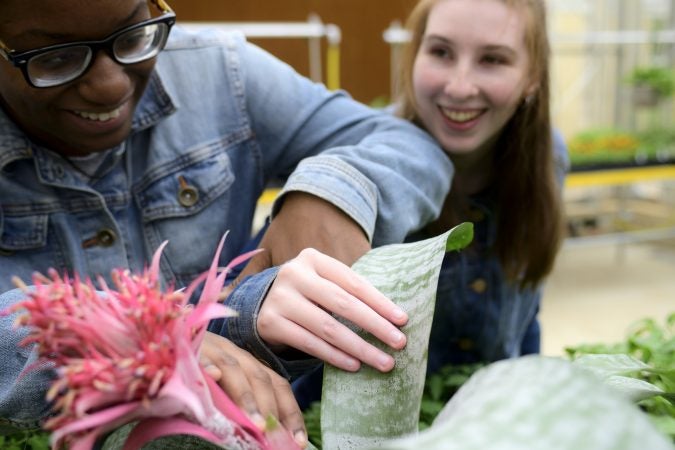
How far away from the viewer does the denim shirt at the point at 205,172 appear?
2.06ft

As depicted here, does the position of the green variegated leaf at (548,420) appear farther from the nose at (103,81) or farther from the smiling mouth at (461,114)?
the smiling mouth at (461,114)

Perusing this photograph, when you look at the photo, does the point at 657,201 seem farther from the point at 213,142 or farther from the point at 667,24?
the point at 213,142

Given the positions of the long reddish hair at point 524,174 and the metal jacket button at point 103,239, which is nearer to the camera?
the metal jacket button at point 103,239

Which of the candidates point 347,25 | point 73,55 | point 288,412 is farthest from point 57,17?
point 347,25

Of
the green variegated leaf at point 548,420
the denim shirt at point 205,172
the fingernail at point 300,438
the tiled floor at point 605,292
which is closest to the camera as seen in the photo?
the green variegated leaf at point 548,420

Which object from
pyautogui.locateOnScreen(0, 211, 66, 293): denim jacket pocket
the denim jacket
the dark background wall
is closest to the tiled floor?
the dark background wall

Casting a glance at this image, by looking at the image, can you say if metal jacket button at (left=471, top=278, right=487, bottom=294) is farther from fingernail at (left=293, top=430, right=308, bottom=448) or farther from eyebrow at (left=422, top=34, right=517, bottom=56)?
fingernail at (left=293, top=430, right=308, bottom=448)

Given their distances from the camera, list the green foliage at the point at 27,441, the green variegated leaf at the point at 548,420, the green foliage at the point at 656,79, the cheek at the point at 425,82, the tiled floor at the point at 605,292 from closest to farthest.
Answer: the green variegated leaf at the point at 548,420, the green foliage at the point at 27,441, the cheek at the point at 425,82, the tiled floor at the point at 605,292, the green foliage at the point at 656,79

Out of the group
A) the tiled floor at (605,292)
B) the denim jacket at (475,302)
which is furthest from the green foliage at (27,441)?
the tiled floor at (605,292)

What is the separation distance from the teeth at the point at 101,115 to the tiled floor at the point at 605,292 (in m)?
2.21

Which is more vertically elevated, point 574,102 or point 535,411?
point 535,411

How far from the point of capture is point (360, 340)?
1.32ft

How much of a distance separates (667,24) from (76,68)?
506 centimetres

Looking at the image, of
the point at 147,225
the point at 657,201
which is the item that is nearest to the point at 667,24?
the point at 657,201
